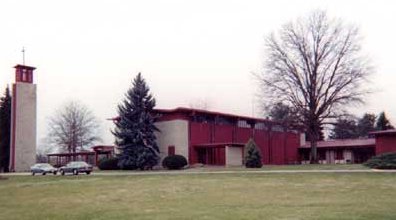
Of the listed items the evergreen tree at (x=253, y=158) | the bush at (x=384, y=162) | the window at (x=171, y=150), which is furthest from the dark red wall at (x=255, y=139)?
the bush at (x=384, y=162)

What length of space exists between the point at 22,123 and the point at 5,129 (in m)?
6.74

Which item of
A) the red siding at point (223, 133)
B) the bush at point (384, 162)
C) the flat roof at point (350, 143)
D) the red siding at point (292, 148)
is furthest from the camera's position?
the red siding at point (292, 148)

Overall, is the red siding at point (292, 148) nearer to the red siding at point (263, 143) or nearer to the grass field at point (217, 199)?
the red siding at point (263, 143)

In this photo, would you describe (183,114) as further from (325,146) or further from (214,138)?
(325,146)

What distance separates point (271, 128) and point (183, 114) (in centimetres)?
1637

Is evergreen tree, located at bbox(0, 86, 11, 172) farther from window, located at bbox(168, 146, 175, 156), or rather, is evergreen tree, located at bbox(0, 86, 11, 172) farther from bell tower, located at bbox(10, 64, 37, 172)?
window, located at bbox(168, 146, 175, 156)

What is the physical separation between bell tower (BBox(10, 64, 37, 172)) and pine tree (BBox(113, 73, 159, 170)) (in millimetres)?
13659

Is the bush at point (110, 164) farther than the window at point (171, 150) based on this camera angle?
No

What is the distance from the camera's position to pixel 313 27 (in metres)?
60.8

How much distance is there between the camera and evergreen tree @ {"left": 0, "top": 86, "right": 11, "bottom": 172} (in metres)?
71.4

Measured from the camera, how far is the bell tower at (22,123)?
225 feet

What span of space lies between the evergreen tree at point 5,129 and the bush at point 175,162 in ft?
78.7

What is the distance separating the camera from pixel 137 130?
200 ft

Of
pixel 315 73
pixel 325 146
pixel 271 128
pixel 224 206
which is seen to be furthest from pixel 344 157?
pixel 224 206
